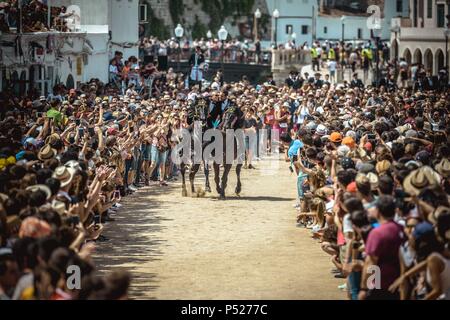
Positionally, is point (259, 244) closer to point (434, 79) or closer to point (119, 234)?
point (119, 234)

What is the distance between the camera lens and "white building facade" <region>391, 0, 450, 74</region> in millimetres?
73562

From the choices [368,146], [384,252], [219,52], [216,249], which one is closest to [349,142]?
[368,146]

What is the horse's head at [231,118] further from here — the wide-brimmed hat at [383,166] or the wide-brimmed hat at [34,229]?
the wide-brimmed hat at [34,229]

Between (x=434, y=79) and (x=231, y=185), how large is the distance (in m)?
24.3

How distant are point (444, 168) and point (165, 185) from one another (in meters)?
14.2

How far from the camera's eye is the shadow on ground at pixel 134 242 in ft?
60.5

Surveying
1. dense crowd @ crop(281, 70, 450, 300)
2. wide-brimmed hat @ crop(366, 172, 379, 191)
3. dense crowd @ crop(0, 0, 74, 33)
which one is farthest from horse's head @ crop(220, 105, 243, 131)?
wide-brimmed hat @ crop(366, 172, 379, 191)

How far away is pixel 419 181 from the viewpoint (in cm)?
1542

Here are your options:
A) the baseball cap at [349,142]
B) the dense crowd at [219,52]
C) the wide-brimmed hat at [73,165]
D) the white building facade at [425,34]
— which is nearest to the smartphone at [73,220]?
the wide-brimmed hat at [73,165]

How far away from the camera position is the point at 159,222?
2438cm
